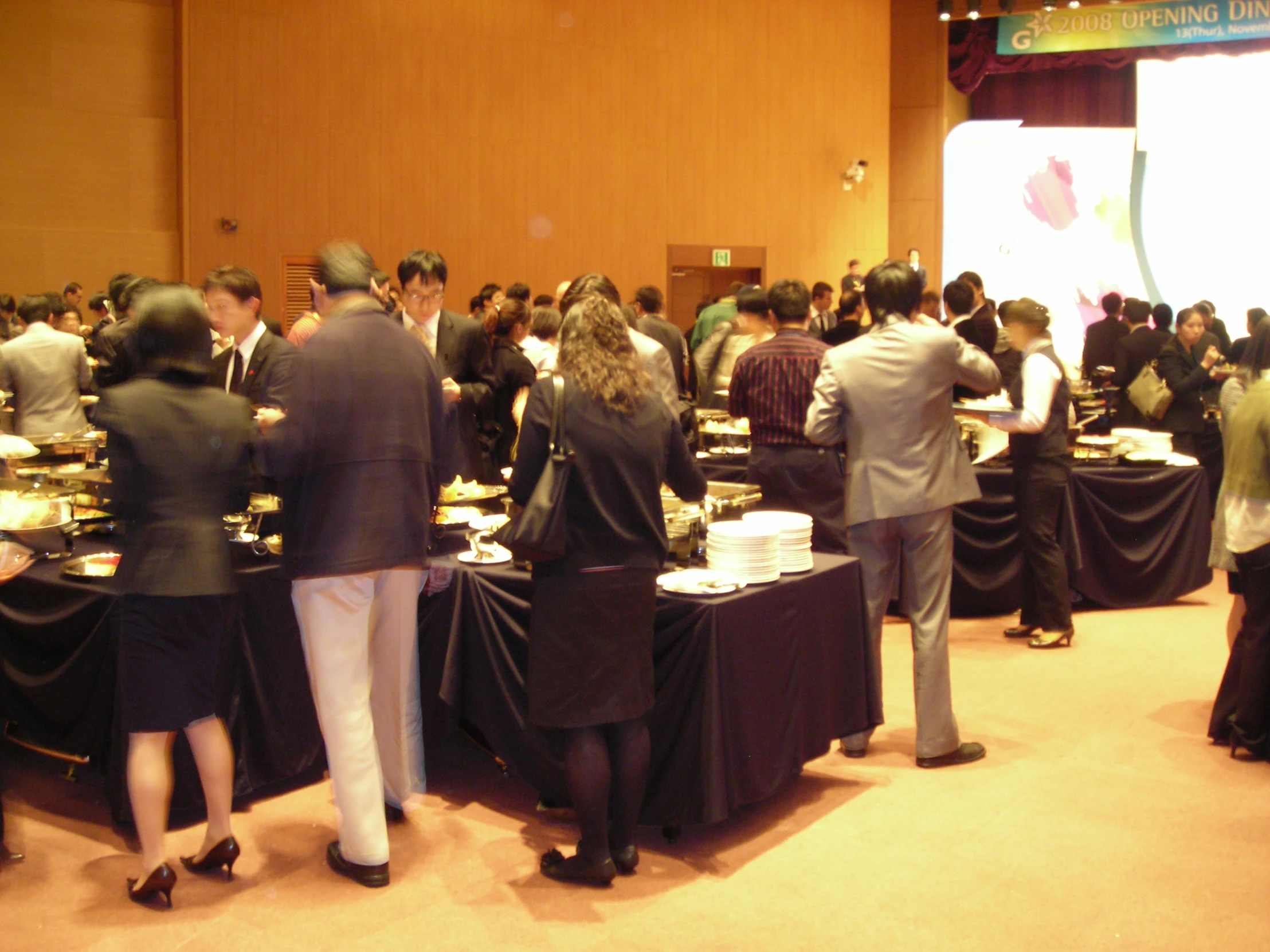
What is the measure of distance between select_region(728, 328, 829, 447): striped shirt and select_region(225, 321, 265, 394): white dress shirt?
1.69m

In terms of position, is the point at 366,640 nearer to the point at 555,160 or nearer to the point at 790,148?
the point at 555,160

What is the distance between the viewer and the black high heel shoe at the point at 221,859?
9.69ft

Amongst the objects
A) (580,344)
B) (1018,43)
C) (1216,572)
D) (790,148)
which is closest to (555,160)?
(790,148)

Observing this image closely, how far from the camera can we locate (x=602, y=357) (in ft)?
9.14

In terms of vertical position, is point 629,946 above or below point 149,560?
below

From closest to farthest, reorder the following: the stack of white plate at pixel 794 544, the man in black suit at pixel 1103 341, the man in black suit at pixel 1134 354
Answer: the stack of white plate at pixel 794 544 < the man in black suit at pixel 1134 354 < the man in black suit at pixel 1103 341

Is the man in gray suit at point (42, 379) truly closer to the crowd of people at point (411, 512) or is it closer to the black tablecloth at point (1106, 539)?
the crowd of people at point (411, 512)

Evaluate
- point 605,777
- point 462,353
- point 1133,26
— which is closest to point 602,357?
point 605,777

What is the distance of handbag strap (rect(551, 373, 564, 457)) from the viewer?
271cm

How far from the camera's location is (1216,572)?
21.7 ft

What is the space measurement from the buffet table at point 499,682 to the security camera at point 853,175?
947cm

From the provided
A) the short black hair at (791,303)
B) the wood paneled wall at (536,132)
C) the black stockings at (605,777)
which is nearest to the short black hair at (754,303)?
the short black hair at (791,303)

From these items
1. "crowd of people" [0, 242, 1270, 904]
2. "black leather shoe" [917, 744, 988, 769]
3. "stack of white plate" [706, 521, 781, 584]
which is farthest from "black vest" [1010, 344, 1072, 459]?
"stack of white plate" [706, 521, 781, 584]

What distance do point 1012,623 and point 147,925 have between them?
3946 millimetres
